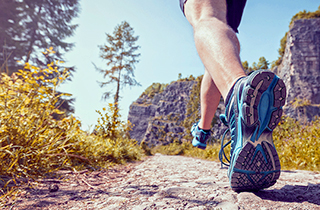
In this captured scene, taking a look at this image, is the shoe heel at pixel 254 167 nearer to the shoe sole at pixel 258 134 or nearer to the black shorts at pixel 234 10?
the shoe sole at pixel 258 134

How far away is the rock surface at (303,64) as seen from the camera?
23438 mm

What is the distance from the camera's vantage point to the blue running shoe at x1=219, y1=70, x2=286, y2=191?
69 cm

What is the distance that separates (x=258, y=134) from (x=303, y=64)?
3114 cm

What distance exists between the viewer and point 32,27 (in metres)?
12.6

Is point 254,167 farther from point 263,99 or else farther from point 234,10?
point 234,10

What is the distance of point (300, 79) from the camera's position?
24.0 metres

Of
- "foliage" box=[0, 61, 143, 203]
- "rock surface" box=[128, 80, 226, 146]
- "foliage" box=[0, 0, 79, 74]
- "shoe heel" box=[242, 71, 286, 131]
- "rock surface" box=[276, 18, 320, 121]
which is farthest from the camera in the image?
"rock surface" box=[128, 80, 226, 146]

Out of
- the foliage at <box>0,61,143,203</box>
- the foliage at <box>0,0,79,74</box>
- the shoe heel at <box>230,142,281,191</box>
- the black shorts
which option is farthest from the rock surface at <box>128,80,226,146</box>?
the shoe heel at <box>230,142,281,191</box>

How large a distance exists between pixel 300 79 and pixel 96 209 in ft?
99.4

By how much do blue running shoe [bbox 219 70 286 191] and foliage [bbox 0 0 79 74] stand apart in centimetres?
1222

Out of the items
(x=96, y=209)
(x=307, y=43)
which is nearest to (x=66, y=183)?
(x=96, y=209)

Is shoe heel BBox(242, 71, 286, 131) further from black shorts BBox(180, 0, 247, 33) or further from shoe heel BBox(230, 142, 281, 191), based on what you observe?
black shorts BBox(180, 0, 247, 33)

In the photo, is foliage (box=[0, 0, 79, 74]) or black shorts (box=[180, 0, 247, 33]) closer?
black shorts (box=[180, 0, 247, 33])

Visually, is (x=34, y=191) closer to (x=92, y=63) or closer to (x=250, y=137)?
(x=250, y=137)
